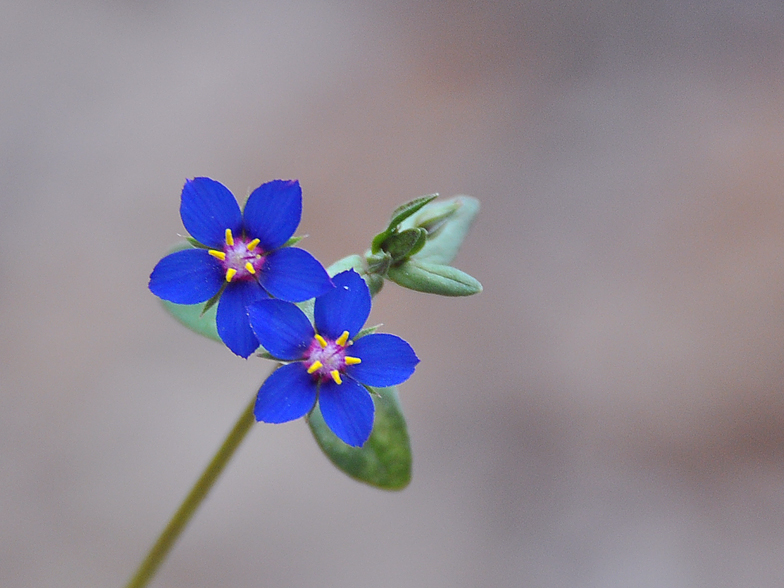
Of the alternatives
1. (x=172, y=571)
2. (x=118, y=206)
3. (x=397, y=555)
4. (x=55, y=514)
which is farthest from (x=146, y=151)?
(x=397, y=555)

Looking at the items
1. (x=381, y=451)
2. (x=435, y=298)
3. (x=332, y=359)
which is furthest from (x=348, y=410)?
(x=435, y=298)

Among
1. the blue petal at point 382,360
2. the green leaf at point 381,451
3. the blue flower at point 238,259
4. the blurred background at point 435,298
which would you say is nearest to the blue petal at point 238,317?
the blue flower at point 238,259

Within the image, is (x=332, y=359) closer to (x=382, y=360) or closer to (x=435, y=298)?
(x=382, y=360)

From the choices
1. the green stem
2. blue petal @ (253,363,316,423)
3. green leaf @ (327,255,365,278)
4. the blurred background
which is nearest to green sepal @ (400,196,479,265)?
green leaf @ (327,255,365,278)

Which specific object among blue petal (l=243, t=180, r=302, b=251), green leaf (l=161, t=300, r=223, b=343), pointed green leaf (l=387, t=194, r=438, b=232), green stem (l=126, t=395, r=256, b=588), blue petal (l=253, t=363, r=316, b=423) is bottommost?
green stem (l=126, t=395, r=256, b=588)

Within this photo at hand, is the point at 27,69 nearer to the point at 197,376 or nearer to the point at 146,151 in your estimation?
the point at 146,151

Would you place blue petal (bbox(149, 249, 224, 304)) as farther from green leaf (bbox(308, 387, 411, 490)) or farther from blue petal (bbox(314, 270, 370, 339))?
green leaf (bbox(308, 387, 411, 490))
